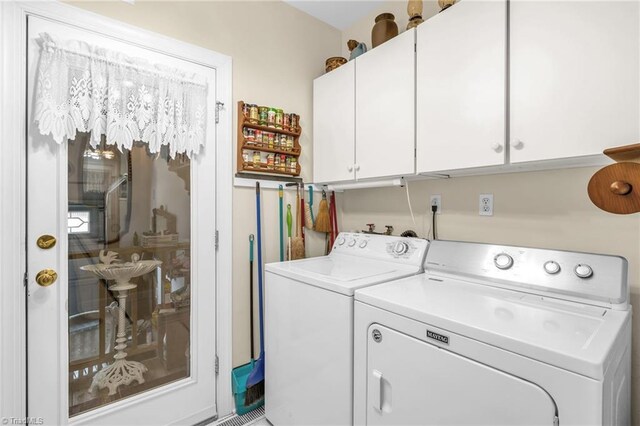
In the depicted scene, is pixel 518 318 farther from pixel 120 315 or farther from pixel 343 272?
pixel 120 315

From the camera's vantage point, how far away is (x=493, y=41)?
4.31ft

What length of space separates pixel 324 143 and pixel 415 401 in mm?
1690

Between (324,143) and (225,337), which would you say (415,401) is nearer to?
(225,337)

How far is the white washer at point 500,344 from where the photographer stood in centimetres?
79

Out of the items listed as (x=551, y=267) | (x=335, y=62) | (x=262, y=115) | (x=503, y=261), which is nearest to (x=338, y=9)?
(x=335, y=62)

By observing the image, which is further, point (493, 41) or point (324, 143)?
point (324, 143)

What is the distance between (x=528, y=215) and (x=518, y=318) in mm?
741

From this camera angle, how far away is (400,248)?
178cm

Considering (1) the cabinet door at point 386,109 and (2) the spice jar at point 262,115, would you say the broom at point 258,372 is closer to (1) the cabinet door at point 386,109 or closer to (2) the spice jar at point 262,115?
(2) the spice jar at point 262,115

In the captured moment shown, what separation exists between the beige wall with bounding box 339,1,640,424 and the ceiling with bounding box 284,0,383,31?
0.12 metres

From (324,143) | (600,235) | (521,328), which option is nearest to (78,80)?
(324,143)

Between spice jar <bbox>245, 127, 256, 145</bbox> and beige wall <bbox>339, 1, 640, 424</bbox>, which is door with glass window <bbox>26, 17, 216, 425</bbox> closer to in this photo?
spice jar <bbox>245, 127, 256, 145</bbox>

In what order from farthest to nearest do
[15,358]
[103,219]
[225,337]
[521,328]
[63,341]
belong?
[225,337] < [103,219] < [63,341] < [15,358] < [521,328]

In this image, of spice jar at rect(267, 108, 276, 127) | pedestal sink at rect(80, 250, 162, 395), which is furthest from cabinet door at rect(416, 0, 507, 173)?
pedestal sink at rect(80, 250, 162, 395)
